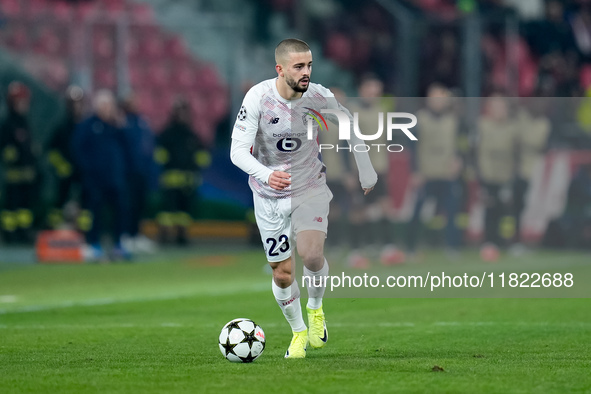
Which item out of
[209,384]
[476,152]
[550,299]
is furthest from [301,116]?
[476,152]

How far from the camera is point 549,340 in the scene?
8.69m

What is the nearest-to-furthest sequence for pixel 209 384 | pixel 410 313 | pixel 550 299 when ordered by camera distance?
1. pixel 209 384
2. pixel 410 313
3. pixel 550 299

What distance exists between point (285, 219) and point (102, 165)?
9.90 m

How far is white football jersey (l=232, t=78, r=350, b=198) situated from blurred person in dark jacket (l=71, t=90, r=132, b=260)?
9.39 metres

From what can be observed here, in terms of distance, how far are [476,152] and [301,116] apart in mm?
9320

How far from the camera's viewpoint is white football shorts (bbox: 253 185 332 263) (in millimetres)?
7750

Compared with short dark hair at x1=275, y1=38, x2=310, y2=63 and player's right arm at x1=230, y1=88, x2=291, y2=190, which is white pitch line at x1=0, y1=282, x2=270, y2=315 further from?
short dark hair at x1=275, y1=38, x2=310, y2=63

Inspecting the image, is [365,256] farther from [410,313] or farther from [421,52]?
[421,52]

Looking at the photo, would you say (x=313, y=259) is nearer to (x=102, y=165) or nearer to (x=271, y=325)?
(x=271, y=325)

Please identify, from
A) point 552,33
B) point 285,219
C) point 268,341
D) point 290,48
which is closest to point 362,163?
point 285,219

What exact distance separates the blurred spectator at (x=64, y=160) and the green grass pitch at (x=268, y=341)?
413 cm

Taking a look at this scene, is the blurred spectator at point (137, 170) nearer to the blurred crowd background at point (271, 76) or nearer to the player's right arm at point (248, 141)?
the blurred crowd background at point (271, 76)

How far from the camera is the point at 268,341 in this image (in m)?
8.79

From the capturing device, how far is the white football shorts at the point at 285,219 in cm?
775
